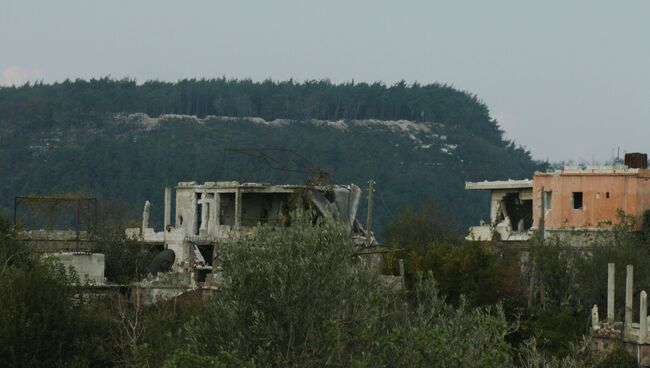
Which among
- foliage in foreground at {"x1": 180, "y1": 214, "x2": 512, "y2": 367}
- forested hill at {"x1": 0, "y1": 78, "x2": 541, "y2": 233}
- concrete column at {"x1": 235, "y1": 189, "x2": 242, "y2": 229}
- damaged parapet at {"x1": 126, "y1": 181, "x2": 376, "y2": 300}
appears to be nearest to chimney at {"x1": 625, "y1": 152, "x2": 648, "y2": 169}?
damaged parapet at {"x1": 126, "y1": 181, "x2": 376, "y2": 300}

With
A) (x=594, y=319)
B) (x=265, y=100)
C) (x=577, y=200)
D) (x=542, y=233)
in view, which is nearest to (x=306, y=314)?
(x=594, y=319)

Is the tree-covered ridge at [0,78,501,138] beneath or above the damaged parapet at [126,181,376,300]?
above

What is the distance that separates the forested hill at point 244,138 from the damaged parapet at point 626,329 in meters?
85.2

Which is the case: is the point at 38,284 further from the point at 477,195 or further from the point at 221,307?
the point at 477,195

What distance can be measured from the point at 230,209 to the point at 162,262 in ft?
11.1

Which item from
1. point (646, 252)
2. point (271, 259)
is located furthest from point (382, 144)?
point (271, 259)

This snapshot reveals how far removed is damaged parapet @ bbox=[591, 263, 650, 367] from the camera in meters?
40.7

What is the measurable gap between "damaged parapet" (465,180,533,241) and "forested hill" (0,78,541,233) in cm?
6521

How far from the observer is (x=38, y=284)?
139 ft

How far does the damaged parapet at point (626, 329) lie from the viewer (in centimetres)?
4066

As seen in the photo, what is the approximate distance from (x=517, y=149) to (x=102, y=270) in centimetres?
12835

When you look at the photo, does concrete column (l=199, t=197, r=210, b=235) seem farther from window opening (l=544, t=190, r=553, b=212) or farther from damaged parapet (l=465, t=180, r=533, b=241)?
window opening (l=544, t=190, r=553, b=212)

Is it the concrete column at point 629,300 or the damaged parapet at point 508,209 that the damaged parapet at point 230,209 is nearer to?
the damaged parapet at point 508,209

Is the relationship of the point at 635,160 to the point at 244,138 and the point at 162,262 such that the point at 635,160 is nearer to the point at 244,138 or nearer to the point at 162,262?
the point at 162,262
